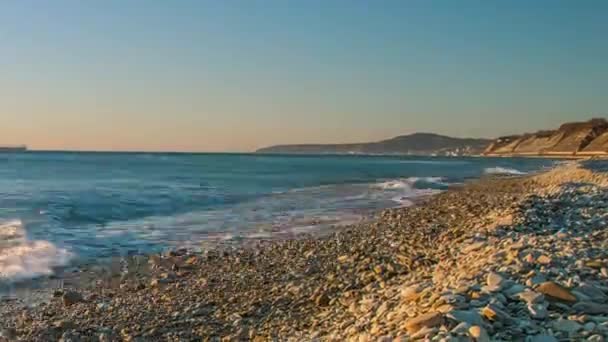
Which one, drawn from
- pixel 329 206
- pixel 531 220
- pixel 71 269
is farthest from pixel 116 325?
pixel 329 206

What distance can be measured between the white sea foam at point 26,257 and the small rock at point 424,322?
8.37 m

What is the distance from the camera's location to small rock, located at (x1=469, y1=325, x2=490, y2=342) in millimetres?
4395

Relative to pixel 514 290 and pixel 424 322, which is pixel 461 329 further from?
pixel 514 290

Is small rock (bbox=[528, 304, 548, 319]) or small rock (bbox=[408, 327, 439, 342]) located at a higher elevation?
small rock (bbox=[528, 304, 548, 319])

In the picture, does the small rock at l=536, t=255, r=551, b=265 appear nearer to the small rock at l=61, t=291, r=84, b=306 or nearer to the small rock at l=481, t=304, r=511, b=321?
the small rock at l=481, t=304, r=511, b=321

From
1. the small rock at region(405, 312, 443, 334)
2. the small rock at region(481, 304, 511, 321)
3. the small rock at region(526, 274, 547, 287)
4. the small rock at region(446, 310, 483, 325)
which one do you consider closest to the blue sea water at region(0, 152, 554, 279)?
the small rock at region(405, 312, 443, 334)

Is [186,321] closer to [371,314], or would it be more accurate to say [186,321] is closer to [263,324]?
[263,324]

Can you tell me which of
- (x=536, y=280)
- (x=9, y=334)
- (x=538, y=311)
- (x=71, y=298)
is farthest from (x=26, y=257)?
(x=538, y=311)

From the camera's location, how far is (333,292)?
7.85 meters

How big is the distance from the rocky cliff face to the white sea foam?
85435mm

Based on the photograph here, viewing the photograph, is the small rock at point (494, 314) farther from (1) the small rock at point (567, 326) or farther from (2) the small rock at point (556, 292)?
(2) the small rock at point (556, 292)

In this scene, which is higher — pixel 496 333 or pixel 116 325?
pixel 496 333

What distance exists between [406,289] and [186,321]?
9.93ft

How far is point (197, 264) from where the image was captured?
36.6ft
